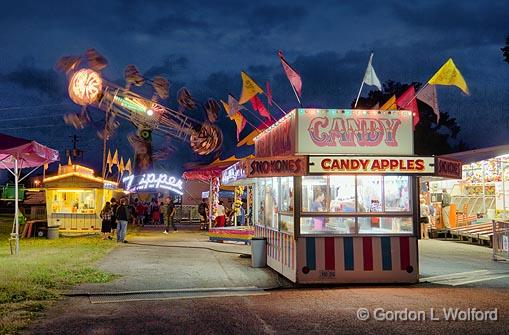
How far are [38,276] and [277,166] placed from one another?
18.3 ft

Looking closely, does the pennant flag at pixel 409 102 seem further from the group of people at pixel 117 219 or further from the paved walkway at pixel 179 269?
the group of people at pixel 117 219

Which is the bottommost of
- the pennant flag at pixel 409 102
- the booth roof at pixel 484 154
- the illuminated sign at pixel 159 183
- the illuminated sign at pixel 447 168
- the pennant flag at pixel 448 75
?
the illuminated sign at pixel 447 168

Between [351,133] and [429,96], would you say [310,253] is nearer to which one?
[351,133]

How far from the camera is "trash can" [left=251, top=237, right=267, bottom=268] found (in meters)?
13.6

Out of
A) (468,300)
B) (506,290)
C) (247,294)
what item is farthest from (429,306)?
(247,294)

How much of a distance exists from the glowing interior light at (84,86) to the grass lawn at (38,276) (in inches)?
393

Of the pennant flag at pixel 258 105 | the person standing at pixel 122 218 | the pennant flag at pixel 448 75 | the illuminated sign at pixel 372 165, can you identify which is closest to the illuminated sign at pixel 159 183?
the person standing at pixel 122 218

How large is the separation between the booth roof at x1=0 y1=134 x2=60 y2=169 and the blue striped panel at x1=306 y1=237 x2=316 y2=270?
8.57 metres

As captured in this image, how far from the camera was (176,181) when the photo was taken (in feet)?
105

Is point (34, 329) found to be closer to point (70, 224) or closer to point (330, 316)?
point (330, 316)

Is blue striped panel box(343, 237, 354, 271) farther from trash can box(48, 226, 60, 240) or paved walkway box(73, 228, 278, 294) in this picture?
trash can box(48, 226, 60, 240)

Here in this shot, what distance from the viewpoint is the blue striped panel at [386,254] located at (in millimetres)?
11086

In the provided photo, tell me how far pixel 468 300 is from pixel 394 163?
123 inches

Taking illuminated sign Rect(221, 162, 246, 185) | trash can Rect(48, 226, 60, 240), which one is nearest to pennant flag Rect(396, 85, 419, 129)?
illuminated sign Rect(221, 162, 246, 185)
